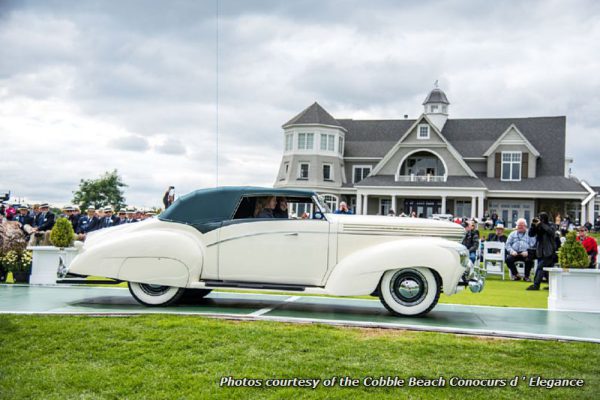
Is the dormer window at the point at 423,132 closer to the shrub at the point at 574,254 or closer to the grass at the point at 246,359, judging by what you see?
the shrub at the point at 574,254

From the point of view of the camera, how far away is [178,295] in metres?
9.54

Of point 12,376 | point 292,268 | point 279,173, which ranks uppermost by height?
point 279,173

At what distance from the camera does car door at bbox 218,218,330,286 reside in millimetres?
9109

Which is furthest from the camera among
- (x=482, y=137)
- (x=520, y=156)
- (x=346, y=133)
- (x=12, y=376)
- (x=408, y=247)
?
(x=346, y=133)

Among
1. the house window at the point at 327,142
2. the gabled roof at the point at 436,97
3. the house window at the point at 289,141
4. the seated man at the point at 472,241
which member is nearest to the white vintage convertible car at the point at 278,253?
the seated man at the point at 472,241

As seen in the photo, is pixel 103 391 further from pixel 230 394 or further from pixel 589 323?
pixel 589 323

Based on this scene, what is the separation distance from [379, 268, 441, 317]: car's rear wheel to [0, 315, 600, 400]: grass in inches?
49.8

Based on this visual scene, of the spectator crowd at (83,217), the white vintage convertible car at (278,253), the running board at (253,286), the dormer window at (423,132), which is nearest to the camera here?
the white vintage convertible car at (278,253)

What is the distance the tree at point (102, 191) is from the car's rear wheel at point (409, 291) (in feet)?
195

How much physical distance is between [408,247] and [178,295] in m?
3.65

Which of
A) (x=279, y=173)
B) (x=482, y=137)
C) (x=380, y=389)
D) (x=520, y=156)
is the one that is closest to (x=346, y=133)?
(x=279, y=173)

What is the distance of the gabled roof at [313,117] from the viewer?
48594mm

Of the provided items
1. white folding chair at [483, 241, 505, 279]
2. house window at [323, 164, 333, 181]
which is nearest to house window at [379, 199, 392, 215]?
house window at [323, 164, 333, 181]

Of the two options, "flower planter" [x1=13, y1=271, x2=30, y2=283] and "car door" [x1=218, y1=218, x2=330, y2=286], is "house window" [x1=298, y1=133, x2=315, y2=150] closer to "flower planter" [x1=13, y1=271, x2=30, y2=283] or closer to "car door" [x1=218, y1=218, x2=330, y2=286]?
"flower planter" [x1=13, y1=271, x2=30, y2=283]
